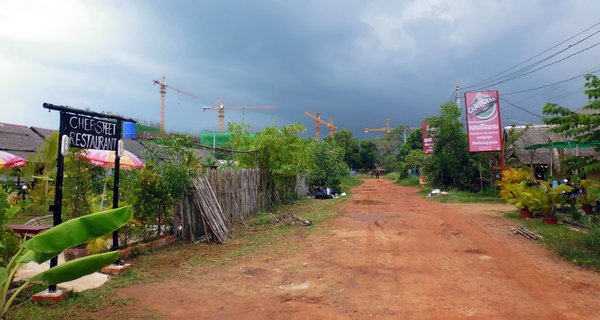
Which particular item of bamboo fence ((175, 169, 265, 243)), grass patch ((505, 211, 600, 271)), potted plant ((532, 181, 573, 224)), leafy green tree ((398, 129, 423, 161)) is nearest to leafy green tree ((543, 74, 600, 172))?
grass patch ((505, 211, 600, 271))

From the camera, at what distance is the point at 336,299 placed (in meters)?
5.33

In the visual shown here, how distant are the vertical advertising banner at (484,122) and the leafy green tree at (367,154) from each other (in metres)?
54.0

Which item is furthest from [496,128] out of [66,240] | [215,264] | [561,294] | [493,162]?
[66,240]

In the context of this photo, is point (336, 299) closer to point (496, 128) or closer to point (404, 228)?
point (404, 228)

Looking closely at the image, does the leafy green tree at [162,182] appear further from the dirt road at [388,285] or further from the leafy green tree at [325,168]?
the leafy green tree at [325,168]

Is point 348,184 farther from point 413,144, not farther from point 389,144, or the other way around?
point 389,144

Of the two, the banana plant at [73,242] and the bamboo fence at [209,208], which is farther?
the bamboo fence at [209,208]

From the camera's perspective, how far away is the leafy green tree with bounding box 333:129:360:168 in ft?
226

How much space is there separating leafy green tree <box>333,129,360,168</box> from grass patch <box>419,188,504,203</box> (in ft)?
144

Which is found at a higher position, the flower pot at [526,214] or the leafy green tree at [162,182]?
the leafy green tree at [162,182]

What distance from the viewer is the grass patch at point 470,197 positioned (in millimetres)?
20344

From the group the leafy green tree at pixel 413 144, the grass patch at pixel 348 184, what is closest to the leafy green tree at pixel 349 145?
the leafy green tree at pixel 413 144

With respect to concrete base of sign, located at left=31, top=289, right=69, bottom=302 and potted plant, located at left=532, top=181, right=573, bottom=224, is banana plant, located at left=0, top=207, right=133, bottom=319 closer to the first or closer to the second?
concrete base of sign, located at left=31, top=289, right=69, bottom=302

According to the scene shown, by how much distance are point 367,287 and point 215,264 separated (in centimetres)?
291
